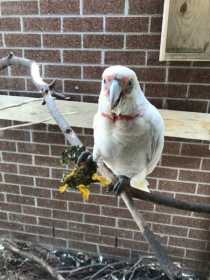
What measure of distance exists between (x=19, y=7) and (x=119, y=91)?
860 mm

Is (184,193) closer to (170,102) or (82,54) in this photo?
(170,102)

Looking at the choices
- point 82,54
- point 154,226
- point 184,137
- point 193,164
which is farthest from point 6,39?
point 154,226

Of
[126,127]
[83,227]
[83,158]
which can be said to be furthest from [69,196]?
[126,127]

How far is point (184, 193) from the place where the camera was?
1514 millimetres

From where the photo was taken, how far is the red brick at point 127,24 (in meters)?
1.26

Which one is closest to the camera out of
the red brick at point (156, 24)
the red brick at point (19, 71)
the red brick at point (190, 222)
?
the red brick at point (156, 24)

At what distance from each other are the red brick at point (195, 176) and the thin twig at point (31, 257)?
0.81 metres

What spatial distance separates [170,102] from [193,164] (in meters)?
0.34

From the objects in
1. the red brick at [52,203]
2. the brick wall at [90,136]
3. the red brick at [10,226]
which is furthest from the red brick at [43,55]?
the red brick at [10,226]

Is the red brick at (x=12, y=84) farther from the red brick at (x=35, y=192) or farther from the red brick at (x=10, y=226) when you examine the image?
the red brick at (x=10, y=226)

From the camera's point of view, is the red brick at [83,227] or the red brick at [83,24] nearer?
the red brick at [83,24]

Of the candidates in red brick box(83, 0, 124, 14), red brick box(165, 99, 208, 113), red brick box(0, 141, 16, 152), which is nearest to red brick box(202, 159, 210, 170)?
red brick box(165, 99, 208, 113)

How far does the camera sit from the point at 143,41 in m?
1.29

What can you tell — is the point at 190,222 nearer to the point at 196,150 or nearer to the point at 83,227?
the point at 196,150
